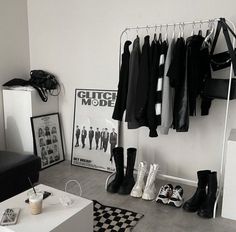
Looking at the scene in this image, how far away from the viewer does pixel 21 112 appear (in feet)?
10.7

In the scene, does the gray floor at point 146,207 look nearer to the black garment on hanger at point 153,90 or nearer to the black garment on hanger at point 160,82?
the black garment on hanger at point 153,90

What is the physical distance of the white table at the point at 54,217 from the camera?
1428 millimetres

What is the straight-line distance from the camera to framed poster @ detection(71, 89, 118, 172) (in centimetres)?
317

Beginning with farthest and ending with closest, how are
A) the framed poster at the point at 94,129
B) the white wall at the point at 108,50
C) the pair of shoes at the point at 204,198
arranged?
the framed poster at the point at 94,129 → the white wall at the point at 108,50 → the pair of shoes at the point at 204,198

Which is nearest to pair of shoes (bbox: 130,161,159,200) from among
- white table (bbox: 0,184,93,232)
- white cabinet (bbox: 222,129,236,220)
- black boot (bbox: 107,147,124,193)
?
black boot (bbox: 107,147,124,193)

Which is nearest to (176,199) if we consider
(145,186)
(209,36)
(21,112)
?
(145,186)

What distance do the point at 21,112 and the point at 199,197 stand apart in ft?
7.38

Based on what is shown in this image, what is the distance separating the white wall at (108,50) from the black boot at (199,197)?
41cm

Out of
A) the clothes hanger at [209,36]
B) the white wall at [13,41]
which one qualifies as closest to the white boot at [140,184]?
the clothes hanger at [209,36]

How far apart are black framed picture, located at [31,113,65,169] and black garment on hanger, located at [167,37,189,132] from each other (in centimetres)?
168

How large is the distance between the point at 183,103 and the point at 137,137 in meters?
0.86

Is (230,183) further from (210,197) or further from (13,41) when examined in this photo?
(13,41)

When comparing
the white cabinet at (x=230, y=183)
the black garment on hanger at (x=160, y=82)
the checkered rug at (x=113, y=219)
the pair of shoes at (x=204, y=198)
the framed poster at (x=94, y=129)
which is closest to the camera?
the checkered rug at (x=113, y=219)

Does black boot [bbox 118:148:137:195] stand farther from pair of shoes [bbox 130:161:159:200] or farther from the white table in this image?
the white table
